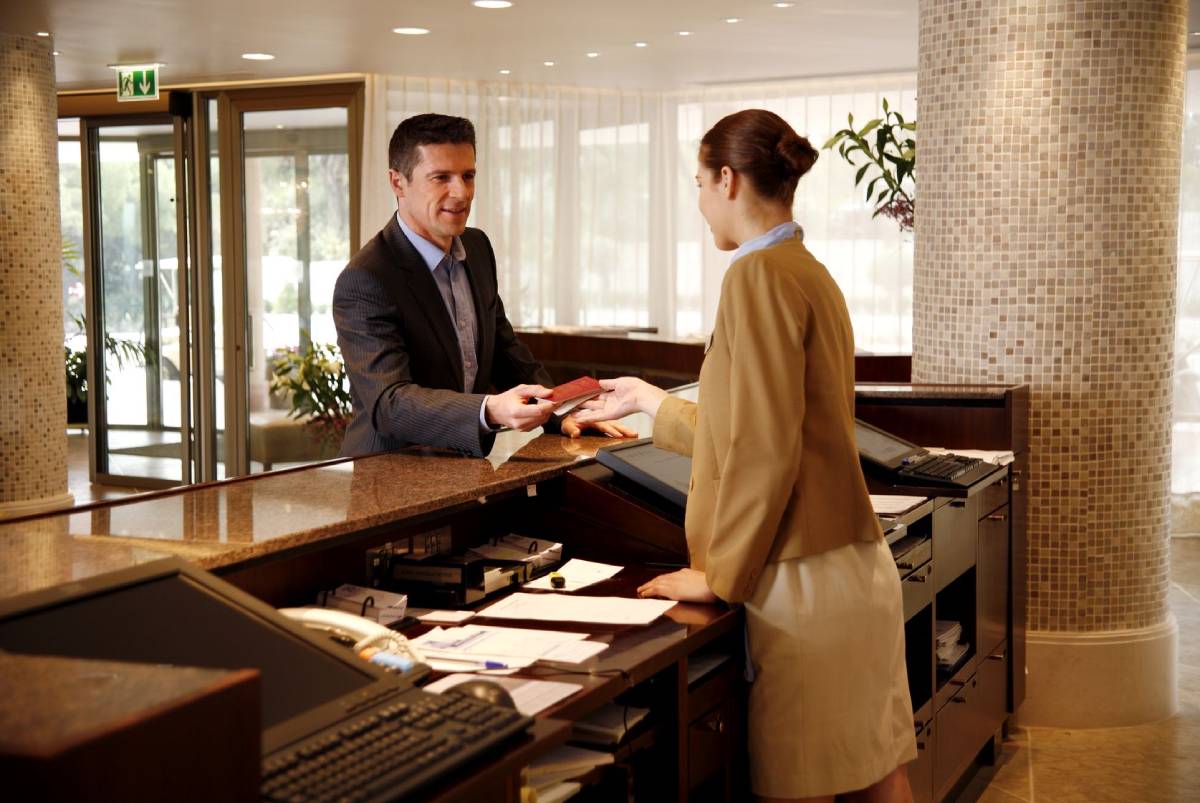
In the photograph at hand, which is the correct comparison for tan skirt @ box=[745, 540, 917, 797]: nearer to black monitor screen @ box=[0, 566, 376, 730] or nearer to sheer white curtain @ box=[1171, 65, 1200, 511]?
black monitor screen @ box=[0, 566, 376, 730]

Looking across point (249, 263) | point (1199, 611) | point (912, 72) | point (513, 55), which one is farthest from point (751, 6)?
point (249, 263)

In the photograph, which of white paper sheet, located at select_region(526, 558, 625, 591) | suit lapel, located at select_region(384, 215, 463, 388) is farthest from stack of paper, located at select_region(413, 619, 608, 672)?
suit lapel, located at select_region(384, 215, 463, 388)

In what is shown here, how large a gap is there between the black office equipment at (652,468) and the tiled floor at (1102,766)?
6.11ft

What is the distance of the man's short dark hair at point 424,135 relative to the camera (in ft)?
10.5

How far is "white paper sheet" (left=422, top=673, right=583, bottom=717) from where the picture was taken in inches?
73.9

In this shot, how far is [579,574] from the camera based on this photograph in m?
2.78

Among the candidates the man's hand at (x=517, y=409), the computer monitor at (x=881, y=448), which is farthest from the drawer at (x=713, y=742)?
the computer monitor at (x=881, y=448)

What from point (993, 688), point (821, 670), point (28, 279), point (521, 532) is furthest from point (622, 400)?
point (28, 279)

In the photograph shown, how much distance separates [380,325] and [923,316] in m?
2.59

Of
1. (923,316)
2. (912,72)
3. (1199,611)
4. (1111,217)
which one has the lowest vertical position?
(1199,611)

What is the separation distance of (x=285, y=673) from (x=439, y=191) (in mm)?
1762

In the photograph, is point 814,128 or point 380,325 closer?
point 380,325

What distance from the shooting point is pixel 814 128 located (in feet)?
31.2

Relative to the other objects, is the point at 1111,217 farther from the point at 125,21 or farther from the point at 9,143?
the point at 9,143
